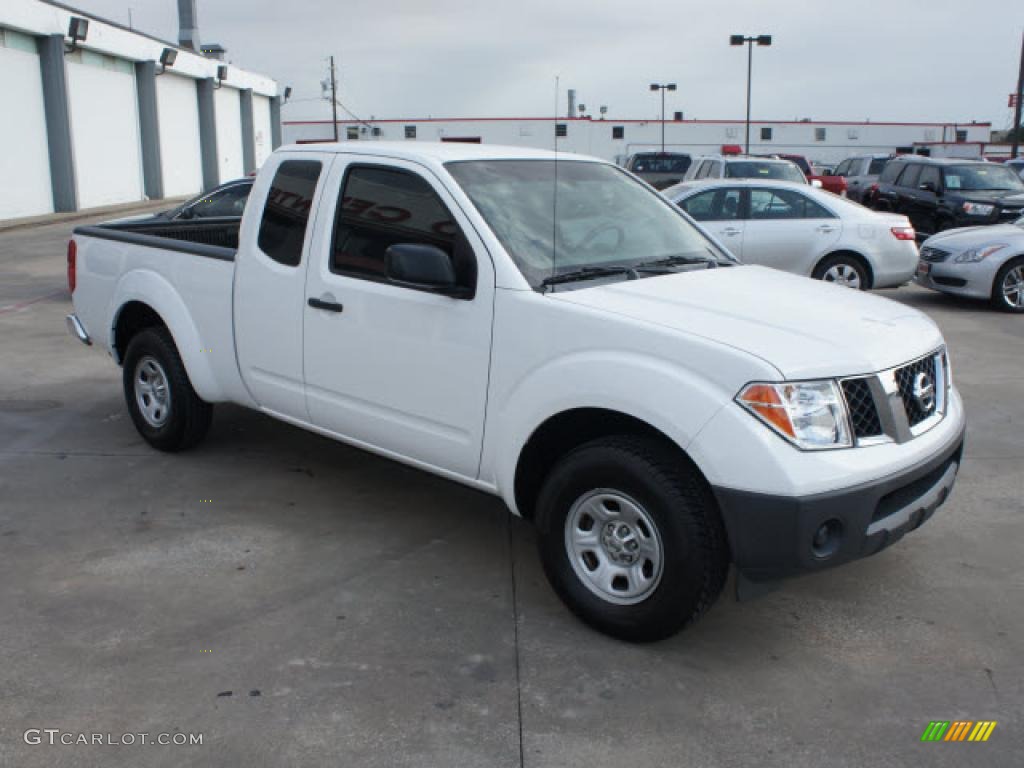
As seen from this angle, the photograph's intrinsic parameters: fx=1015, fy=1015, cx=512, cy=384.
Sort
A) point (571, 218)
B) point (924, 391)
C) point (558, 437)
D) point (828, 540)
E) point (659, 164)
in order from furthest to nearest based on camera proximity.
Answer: point (659, 164) → point (571, 218) → point (558, 437) → point (924, 391) → point (828, 540)

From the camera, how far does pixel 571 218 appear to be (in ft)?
15.2

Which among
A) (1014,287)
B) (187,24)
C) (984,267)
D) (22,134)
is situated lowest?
(1014,287)

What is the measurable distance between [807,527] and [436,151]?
250cm

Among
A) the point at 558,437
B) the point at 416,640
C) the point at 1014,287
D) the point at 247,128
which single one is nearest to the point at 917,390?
the point at 558,437

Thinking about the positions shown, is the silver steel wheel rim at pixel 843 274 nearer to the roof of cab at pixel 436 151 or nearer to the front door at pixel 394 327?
the roof of cab at pixel 436 151

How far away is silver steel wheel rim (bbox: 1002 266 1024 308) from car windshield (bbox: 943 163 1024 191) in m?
5.54

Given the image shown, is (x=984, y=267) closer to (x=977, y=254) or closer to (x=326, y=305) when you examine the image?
(x=977, y=254)

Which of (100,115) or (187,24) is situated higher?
(187,24)

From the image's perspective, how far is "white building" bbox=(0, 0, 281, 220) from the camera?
26653 mm

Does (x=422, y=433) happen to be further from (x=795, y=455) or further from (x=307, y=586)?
(x=795, y=455)

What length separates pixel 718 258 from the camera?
497 cm

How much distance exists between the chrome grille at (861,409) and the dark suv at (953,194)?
14578 millimetres

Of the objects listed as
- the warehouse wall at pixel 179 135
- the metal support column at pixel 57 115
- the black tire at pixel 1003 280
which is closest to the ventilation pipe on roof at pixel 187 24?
the warehouse wall at pixel 179 135

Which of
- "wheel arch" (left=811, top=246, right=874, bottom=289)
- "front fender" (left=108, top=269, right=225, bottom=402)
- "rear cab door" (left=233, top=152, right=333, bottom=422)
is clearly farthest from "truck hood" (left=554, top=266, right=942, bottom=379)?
"wheel arch" (left=811, top=246, right=874, bottom=289)
